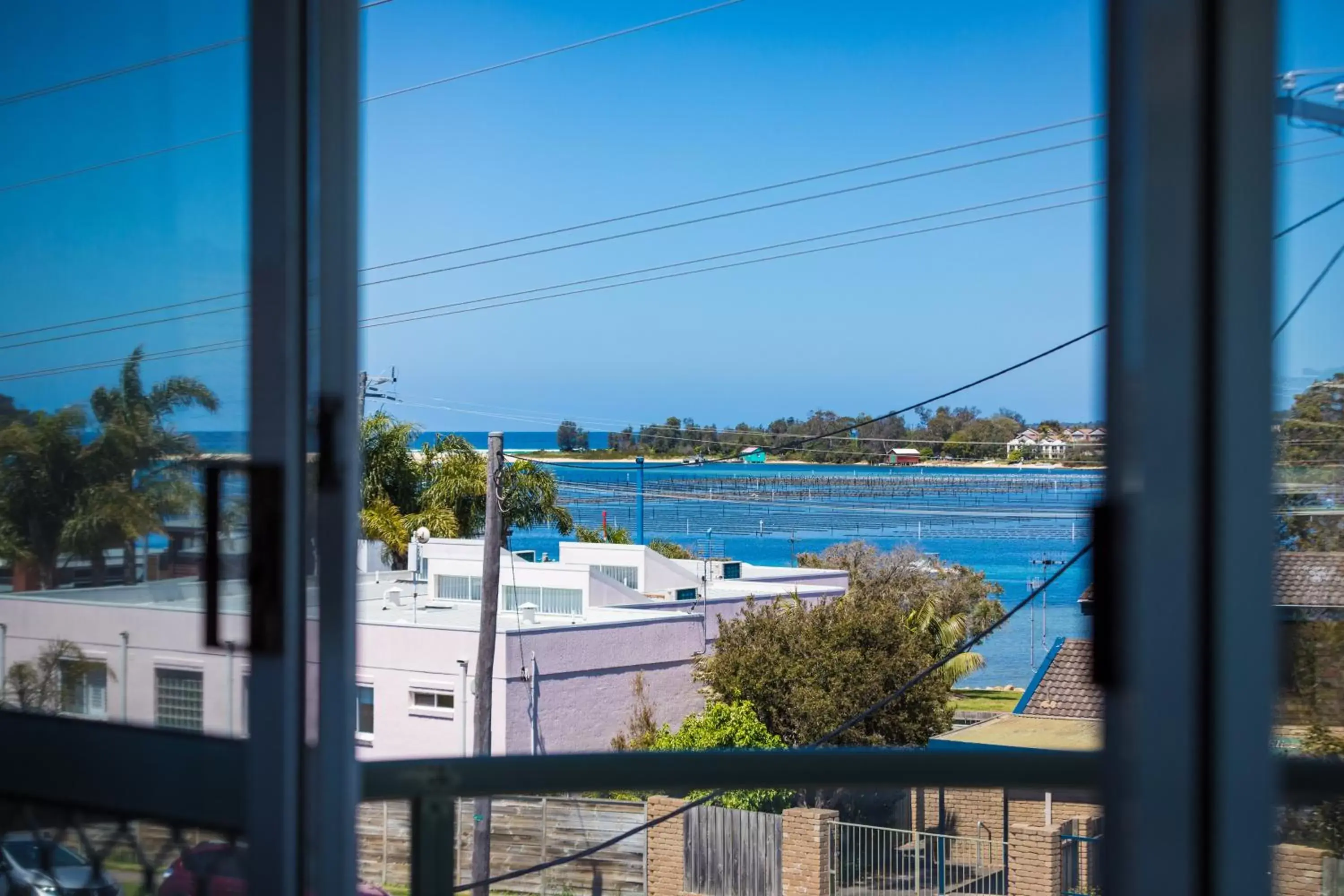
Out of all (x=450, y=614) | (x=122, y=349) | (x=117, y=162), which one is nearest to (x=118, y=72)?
(x=117, y=162)

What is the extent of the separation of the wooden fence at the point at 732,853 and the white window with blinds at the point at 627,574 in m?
17.4

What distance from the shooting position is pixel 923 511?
2667 cm

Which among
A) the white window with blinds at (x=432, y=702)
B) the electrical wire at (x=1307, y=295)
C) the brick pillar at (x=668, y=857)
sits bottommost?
the white window with blinds at (x=432, y=702)

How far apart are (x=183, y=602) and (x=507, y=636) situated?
617 inches

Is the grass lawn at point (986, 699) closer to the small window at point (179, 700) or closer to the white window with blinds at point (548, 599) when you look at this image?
the white window with blinds at point (548, 599)

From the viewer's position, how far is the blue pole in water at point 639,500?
2131 cm

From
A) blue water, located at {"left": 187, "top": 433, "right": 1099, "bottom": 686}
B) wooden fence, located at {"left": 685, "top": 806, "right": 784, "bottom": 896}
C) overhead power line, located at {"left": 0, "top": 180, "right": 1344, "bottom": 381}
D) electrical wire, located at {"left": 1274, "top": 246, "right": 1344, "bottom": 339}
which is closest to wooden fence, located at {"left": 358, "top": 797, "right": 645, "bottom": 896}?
wooden fence, located at {"left": 685, "top": 806, "right": 784, "bottom": 896}

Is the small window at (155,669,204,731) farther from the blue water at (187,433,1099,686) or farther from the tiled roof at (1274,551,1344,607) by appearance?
the blue water at (187,433,1099,686)

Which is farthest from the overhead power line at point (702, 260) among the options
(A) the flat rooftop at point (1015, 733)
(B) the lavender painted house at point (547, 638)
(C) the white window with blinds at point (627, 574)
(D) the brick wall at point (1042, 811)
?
(D) the brick wall at point (1042, 811)

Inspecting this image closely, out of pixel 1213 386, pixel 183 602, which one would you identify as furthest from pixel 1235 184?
pixel 183 602

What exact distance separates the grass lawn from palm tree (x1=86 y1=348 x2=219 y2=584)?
20.1 meters

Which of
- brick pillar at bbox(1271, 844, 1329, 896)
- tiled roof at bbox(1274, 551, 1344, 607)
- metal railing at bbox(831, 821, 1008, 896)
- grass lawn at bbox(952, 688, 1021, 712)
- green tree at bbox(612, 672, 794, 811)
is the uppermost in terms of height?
tiled roof at bbox(1274, 551, 1344, 607)

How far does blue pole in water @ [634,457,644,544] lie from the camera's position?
21.3 metres

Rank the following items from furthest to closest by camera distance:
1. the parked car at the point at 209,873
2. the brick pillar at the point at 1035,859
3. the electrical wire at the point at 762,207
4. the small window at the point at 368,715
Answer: the electrical wire at the point at 762,207 → the small window at the point at 368,715 → the brick pillar at the point at 1035,859 → the parked car at the point at 209,873
